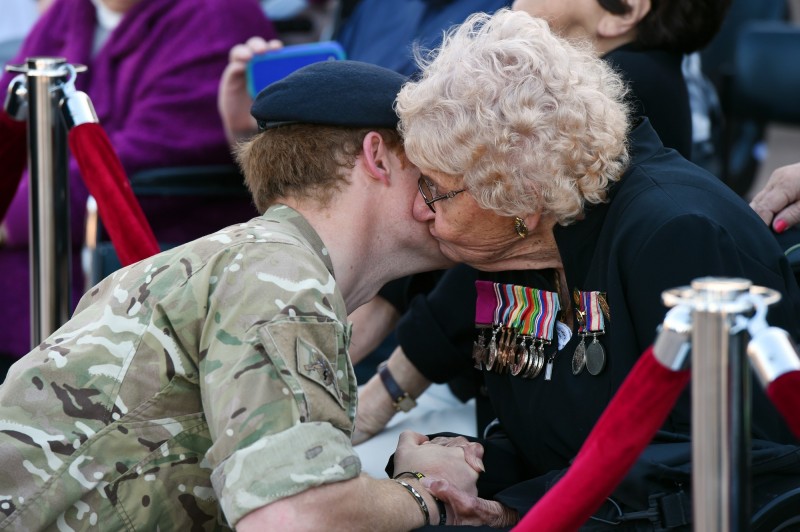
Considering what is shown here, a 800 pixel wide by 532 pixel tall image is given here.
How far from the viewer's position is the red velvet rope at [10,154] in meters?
2.90

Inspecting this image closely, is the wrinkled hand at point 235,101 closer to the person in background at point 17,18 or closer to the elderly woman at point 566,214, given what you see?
the elderly woman at point 566,214

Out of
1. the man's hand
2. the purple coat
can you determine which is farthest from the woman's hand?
the purple coat

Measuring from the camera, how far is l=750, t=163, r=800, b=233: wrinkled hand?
2.38 metres

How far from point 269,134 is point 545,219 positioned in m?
0.53

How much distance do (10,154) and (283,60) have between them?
0.92 metres

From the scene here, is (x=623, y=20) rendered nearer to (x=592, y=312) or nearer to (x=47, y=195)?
(x=592, y=312)

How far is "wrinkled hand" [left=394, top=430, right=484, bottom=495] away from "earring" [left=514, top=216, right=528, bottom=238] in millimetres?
427

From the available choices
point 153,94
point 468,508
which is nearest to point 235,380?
point 468,508

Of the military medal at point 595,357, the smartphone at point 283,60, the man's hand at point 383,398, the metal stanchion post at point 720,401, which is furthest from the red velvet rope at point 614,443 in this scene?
the smartphone at point 283,60

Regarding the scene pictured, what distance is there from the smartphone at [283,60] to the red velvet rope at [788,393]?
2.22 metres

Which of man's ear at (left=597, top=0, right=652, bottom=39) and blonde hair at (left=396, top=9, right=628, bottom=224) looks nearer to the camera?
blonde hair at (left=396, top=9, right=628, bottom=224)

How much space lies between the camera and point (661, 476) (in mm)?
1768

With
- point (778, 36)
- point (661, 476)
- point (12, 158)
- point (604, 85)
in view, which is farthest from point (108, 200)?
point (778, 36)

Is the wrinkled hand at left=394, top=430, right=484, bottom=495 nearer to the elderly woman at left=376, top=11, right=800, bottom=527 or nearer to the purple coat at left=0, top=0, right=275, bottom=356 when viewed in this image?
the elderly woman at left=376, top=11, right=800, bottom=527
